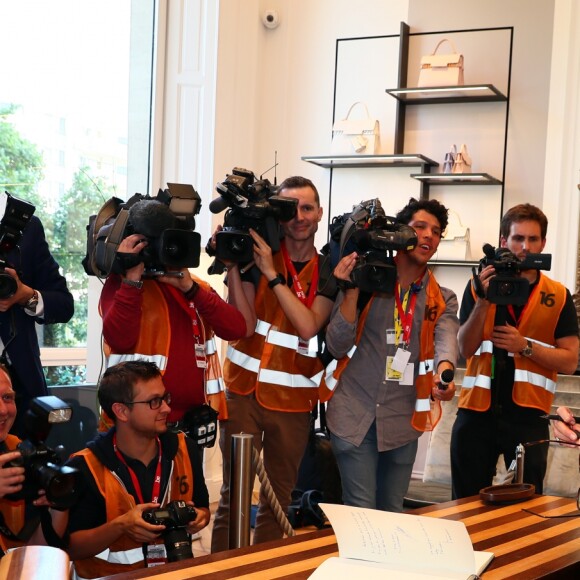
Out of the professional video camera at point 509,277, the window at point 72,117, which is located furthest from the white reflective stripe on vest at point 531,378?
the window at point 72,117

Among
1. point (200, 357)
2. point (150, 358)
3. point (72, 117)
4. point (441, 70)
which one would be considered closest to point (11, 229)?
point (150, 358)

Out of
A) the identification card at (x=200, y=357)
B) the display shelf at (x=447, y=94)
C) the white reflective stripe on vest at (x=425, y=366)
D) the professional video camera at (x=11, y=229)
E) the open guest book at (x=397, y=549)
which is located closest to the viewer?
the open guest book at (x=397, y=549)

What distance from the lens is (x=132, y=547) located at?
7.49ft

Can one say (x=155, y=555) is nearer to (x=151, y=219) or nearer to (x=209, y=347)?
(x=209, y=347)

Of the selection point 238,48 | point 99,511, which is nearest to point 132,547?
point 99,511

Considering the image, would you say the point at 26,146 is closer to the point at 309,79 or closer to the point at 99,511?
the point at 309,79

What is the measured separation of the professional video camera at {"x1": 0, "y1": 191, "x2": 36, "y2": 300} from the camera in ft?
8.07

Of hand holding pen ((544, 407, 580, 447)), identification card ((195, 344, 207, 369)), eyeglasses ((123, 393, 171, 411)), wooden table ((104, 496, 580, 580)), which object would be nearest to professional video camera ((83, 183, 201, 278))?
identification card ((195, 344, 207, 369))

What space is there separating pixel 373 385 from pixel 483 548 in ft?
3.41

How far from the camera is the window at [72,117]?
4.77 m

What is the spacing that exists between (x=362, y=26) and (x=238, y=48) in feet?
2.66

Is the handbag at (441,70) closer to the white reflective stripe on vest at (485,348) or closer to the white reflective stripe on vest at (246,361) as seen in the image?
the white reflective stripe on vest at (485,348)

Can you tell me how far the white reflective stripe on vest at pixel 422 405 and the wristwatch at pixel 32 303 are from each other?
→ 1.25 m

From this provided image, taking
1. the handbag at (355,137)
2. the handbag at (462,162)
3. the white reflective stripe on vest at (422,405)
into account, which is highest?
the handbag at (355,137)
